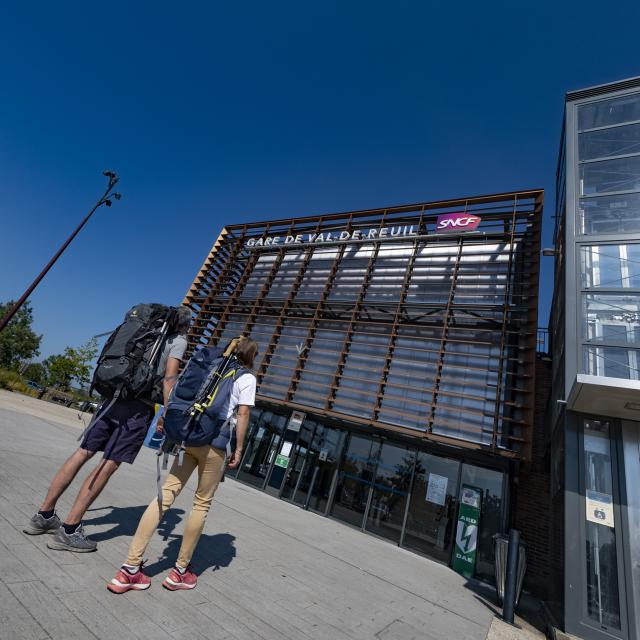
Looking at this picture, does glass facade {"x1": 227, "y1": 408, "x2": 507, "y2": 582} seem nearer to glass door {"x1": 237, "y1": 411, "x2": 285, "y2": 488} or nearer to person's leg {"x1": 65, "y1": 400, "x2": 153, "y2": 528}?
glass door {"x1": 237, "y1": 411, "x2": 285, "y2": 488}

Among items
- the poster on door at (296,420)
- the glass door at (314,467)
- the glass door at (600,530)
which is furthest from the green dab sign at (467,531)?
the poster on door at (296,420)

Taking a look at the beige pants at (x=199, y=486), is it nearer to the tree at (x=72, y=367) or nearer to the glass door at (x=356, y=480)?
the glass door at (x=356, y=480)

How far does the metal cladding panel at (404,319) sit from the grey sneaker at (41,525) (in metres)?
8.63

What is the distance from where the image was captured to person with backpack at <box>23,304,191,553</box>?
2.99m

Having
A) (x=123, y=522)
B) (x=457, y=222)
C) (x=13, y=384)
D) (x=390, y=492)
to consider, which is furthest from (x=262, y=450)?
(x=13, y=384)

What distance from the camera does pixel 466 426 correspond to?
32.5ft

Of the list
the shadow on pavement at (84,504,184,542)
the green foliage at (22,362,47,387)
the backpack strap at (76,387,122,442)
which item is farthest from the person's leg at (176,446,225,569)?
the green foliage at (22,362,47,387)

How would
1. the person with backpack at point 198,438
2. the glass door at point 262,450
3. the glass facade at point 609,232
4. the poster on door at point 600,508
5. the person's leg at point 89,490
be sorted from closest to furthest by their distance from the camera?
the person with backpack at point 198,438
the person's leg at point 89,490
the poster on door at point 600,508
the glass facade at point 609,232
the glass door at point 262,450

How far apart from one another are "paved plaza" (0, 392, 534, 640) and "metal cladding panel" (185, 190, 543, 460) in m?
4.48

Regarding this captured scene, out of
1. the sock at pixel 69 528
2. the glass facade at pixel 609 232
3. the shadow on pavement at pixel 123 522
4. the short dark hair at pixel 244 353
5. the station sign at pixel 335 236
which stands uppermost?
the station sign at pixel 335 236

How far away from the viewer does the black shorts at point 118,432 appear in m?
3.12

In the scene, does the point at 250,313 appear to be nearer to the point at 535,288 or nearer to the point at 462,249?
the point at 462,249

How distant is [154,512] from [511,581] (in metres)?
5.21

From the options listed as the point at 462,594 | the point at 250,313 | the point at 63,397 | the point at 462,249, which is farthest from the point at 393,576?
the point at 63,397
